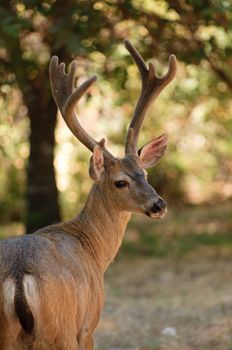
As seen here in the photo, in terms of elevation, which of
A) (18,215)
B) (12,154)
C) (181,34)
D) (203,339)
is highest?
(181,34)

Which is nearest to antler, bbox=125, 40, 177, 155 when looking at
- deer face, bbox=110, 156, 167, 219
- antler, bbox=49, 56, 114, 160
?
antler, bbox=49, 56, 114, 160

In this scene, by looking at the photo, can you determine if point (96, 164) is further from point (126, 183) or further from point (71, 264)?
point (71, 264)

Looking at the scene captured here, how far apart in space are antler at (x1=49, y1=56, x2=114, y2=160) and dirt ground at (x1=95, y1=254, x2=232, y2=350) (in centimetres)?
217

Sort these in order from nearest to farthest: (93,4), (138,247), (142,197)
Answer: (142,197), (93,4), (138,247)

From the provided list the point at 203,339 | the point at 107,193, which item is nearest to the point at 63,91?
the point at 107,193

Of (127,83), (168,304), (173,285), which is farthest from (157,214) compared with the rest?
(127,83)

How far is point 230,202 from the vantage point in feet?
54.2

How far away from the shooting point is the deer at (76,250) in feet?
16.5

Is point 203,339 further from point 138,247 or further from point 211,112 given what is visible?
point 211,112

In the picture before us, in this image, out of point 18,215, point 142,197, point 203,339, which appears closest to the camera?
point 142,197

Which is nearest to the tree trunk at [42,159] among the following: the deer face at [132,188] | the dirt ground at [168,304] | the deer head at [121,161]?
the dirt ground at [168,304]

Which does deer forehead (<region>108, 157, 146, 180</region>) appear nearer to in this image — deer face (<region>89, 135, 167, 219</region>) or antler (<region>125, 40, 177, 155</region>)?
deer face (<region>89, 135, 167, 219</region>)

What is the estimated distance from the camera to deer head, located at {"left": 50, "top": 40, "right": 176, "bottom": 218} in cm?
606

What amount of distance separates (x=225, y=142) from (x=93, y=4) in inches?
243
